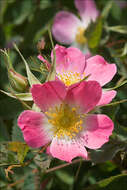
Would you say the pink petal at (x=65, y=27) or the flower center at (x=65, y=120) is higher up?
the pink petal at (x=65, y=27)

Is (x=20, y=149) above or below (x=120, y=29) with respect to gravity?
below

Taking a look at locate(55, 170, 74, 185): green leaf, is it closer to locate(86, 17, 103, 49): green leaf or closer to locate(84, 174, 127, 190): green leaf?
locate(84, 174, 127, 190): green leaf

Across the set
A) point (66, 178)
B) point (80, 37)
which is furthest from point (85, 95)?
point (80, 37)

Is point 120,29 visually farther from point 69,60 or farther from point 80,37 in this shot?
point 69,60

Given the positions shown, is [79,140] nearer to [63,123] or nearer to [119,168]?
[63,123]

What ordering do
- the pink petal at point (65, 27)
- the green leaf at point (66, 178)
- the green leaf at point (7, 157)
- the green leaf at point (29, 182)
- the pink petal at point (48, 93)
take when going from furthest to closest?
1. the pink petal at point (65, 27)
2. the green leaf at point (66, 178)
3. the green leaf at point (29, 182)
4. the green leaf at point (7, 157)
5. the pink petal at point (48, 93)

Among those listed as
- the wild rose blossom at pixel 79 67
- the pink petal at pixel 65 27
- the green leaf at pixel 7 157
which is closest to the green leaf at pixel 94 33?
the pink petal at pixel 65 27

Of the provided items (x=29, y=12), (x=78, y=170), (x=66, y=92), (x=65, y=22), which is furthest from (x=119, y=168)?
(x=29, y=12)

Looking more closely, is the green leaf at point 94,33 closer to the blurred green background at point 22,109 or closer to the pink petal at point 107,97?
the blurred green background at point 22,109
